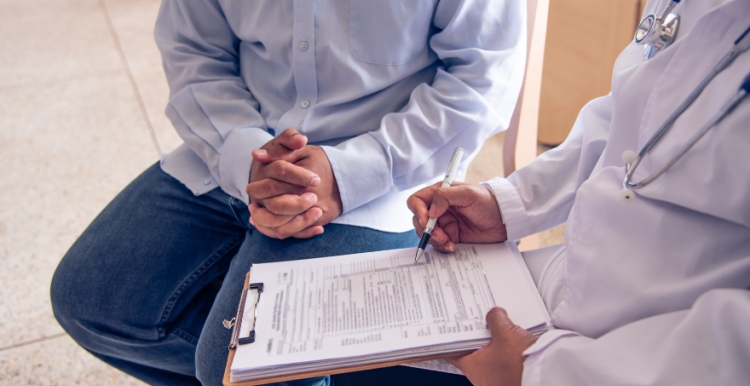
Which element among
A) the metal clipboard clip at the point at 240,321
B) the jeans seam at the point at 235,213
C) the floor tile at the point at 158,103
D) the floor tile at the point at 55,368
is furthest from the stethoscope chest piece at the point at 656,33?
the floor tile at the point at 158,103

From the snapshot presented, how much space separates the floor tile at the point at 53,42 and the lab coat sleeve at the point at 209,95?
1834 mm

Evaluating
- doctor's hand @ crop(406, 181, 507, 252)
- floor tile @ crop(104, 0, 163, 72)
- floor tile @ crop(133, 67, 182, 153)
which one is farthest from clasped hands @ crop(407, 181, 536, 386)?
floor tile @ crop(104, 0, 163, 72)

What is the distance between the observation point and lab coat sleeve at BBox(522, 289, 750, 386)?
406mm

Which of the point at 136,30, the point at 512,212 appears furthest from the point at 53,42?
the point at 512,212

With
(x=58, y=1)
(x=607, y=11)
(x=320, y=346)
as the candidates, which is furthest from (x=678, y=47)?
(x=58, y=1)

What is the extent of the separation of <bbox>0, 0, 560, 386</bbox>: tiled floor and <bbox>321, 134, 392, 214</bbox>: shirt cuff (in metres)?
0.84

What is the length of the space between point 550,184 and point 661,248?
25 centimetres

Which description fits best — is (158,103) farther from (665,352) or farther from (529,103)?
(665,352)

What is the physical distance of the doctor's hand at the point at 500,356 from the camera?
52cm

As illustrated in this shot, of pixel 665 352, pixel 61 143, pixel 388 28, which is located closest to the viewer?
pixel 665 352

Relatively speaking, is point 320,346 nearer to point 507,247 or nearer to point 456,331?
point 456,331

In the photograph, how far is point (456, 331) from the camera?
0.56 m

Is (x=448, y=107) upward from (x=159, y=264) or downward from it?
upward

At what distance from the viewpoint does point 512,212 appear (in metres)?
0.70
